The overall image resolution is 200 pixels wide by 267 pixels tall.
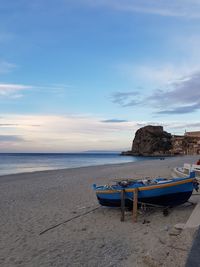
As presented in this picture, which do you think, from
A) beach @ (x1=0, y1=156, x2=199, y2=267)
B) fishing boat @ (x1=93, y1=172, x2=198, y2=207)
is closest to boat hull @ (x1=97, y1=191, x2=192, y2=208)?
fishing boat @ (x1=93, y1=172, x2=198, y2=207)

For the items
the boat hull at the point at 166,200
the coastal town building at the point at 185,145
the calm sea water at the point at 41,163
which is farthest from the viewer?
the coastal town building at the point at 185,145

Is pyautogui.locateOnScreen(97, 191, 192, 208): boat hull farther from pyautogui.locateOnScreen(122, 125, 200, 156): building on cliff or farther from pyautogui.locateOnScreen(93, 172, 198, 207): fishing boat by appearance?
pyautogui.locateOnScreen(122, 125, 200, 156): building on cliff

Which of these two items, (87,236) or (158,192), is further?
(158,192)

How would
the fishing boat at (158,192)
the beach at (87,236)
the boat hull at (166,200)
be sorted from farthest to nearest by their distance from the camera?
the boat hull at (166,200) → the fishing boat at (158,192) → the beach at (87,236)

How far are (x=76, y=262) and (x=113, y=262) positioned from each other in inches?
28.2

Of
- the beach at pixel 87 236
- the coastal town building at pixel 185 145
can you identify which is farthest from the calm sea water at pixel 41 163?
the coastal town building at pixel 185 145

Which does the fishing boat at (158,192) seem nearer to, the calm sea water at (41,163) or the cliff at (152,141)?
the calm sea water at (41,163)

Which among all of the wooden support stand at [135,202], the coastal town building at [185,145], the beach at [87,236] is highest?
the coastal town building at [185,145]

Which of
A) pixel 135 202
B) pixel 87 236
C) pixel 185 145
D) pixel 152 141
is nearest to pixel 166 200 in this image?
pixel 135 202

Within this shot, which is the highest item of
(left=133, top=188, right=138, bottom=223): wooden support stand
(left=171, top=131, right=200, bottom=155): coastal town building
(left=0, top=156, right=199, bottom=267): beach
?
(left=171, top=131, right=200, bottom=155): coastal town building

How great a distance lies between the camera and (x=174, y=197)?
34.1ft

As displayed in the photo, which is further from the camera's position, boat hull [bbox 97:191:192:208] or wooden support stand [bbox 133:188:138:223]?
boat hull [bbox 97:191:192:208]

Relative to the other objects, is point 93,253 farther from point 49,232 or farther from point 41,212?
point 41,212

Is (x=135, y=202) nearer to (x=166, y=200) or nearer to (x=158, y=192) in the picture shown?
(x=158, y=192)
